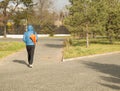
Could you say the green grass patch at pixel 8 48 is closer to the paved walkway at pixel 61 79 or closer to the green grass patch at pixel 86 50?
the green grass patch at pixel 86 50

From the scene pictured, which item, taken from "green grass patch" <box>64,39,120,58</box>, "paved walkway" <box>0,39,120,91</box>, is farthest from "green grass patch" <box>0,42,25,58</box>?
"paved walkway" <box>0,39,120,91</box>

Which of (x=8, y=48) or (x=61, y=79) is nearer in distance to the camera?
(x=61, y=79)

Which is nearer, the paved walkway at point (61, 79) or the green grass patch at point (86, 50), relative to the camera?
the paved walkway at point (61, 79)

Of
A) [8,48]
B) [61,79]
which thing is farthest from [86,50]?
[61,79]

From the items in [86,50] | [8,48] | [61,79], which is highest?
[61,79]

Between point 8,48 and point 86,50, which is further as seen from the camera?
point 8,48

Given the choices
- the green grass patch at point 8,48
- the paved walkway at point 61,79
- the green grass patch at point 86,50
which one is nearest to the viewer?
the paved walkway at point 61,79

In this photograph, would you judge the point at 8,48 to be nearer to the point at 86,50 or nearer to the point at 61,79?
the point at 86,50

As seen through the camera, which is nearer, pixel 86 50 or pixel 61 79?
pixel 61 79

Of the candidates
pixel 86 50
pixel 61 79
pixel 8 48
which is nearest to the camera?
pixel 61 79

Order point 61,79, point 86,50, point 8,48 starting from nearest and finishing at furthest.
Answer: point 61,79 < point 86,50 < point 8,48

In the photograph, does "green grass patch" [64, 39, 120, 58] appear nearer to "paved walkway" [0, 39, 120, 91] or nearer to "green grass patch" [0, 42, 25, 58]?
"green grass patch" [0, 42, 25, 58]

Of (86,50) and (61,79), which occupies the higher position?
(61,79)

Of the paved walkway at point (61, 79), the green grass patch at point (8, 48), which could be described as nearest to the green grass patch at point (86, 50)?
the green grass patch at point (8, 48)
